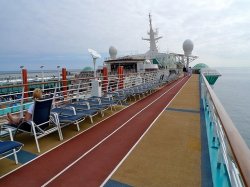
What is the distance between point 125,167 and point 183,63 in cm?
4704

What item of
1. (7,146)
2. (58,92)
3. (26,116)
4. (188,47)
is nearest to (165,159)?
(7,146)

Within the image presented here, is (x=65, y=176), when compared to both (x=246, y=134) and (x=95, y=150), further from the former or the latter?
(x=246, y=134)

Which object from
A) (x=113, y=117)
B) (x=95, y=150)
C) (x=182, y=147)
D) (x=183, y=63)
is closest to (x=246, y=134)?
(x=113, y=117)

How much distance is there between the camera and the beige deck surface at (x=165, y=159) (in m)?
2.97

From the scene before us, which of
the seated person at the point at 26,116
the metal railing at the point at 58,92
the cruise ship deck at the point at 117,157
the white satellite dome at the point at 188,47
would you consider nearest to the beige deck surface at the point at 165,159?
the cruise ship deck at the point at 117,157

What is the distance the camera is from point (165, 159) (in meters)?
3.56

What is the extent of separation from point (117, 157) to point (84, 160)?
0.53 metres

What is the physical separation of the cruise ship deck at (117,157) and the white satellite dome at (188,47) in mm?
43025

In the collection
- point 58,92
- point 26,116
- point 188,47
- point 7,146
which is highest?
point 188,47

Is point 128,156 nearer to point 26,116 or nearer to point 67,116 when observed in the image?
point 67,116

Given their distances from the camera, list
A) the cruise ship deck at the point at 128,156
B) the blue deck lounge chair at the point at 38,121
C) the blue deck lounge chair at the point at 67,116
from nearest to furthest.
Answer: the cruise ship deck at the point at 128,156, the blue deck lounge chair at the point at 38,121, the blue deck lounge chair at the point at 67,116

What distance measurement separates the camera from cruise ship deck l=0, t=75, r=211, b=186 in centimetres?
298

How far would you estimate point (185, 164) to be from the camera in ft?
11.1

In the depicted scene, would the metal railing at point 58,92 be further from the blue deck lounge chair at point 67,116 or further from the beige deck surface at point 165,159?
the beige deck surface at point 165,159
